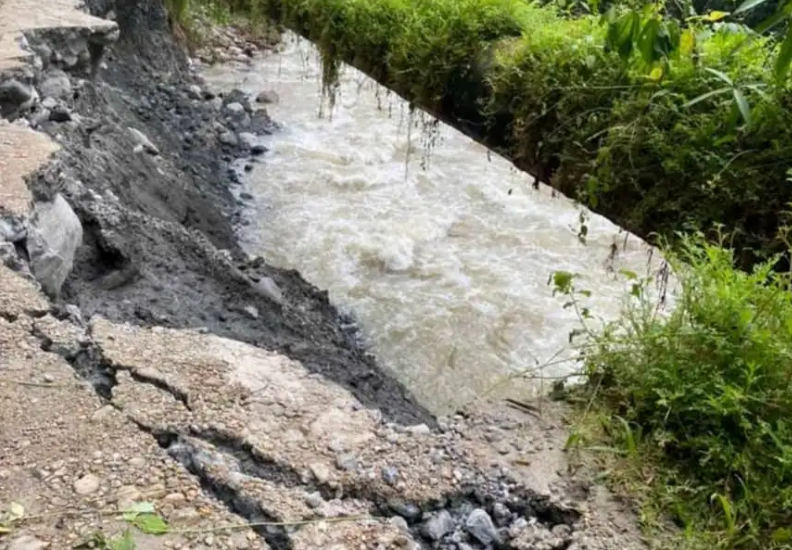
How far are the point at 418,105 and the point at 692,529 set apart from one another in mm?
1951

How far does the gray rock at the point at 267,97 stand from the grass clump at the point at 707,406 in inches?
315

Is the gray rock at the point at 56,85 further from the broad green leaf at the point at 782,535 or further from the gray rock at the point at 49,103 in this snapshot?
the broad green leaf at the point at 782,535

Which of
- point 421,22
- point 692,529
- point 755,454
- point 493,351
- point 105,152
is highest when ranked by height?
point 421,22

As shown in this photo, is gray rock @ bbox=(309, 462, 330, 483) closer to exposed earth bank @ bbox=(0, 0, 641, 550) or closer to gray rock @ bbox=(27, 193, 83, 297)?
exposed earth bank @ bbox=(0, 0, 641, 550)

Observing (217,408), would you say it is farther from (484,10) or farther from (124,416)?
(484,10)

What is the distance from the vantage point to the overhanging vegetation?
193cm

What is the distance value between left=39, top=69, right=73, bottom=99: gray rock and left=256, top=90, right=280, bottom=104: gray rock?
502 centimetres

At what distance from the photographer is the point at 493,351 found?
475cm

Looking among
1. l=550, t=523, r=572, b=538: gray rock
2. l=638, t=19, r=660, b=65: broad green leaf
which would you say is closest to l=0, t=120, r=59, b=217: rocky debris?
l=550, t=523, r=572, b=538: gray rock

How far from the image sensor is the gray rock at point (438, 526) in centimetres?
176

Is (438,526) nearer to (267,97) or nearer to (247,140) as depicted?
(247,140)

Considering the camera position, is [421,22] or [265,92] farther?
[265,92]

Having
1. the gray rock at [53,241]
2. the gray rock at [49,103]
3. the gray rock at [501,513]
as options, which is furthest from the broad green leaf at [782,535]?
the gray rock at [49,103]

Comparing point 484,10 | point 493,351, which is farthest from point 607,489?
→ point 493,351
